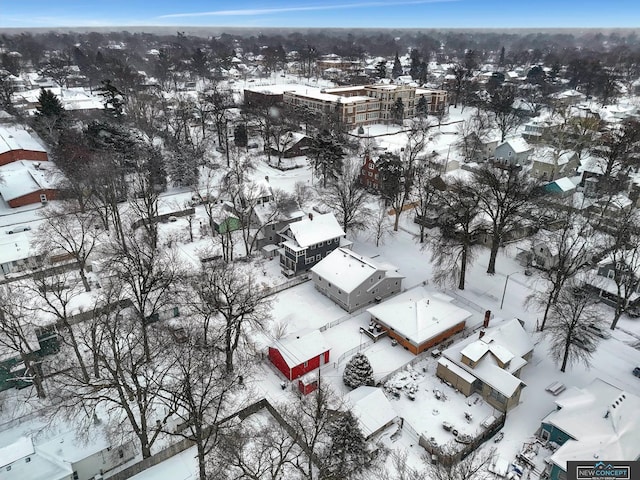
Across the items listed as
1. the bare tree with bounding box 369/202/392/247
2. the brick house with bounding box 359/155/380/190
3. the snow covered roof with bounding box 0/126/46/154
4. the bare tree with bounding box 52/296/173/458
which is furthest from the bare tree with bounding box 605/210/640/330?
the snow covered roof with bounding box 0/126/46/154

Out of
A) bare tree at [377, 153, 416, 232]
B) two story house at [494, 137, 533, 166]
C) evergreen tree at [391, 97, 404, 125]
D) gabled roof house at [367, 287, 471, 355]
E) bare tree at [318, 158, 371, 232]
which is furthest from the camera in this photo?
evergreen tree at [391, 97, 404, 125]

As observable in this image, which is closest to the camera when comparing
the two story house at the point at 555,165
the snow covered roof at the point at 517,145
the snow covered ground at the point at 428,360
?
the snow covered ground at the point at 428,360

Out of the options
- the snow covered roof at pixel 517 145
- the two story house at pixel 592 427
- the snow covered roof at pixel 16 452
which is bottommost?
the two story house at pixel 592 427

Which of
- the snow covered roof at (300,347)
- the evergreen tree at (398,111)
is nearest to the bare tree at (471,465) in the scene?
the snow covered roof at (300,347)

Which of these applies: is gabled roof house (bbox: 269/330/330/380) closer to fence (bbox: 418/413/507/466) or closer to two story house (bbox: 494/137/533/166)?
fence (bbox: 418/413/507/466)

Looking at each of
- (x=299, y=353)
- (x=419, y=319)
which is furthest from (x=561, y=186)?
(x=299, y=353)

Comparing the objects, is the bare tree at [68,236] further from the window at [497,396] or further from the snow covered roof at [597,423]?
the snow covered roof at [597,423]
